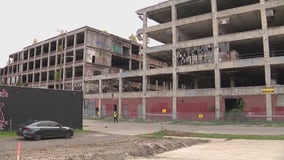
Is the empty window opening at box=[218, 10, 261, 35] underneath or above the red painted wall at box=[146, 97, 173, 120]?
above

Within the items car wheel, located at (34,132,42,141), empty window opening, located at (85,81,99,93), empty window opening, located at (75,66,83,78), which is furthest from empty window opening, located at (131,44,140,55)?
car wheel, located at (34,132,42,141)

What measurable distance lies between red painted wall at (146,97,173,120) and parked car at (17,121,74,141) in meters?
25.7

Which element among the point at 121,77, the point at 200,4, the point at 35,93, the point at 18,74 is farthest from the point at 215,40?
the point at 18,74

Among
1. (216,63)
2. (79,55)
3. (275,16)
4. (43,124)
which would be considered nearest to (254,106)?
(216,63)

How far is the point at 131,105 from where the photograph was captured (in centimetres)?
5247

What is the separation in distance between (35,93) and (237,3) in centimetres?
3494

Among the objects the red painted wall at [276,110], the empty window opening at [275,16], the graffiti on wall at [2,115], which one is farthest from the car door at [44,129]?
the empty window opening at [275,16]

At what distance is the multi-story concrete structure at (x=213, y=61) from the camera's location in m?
39.8

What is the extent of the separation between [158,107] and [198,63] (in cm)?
953

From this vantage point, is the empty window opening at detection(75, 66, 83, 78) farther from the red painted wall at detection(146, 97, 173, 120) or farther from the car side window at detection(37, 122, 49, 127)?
the car side window at detection(37, 122, 49, 127)

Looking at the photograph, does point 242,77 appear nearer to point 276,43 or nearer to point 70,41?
point 276,43

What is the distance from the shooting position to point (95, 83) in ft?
210

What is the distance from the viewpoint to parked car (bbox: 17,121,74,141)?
2095 centimetres

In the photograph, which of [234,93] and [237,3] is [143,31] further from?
[234,93]
